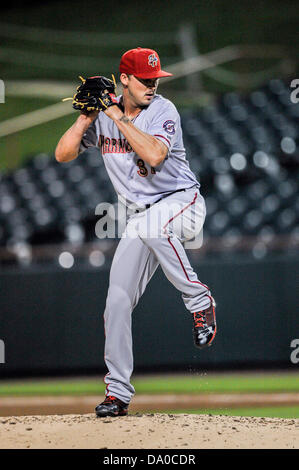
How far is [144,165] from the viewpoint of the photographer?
3590mm

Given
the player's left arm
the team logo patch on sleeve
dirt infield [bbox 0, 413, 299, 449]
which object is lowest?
dirt infield [bbox 0, 413, 299, 449]

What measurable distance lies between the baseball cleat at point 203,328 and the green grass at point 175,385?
2.97m

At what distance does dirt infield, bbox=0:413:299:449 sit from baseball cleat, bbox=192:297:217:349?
401 mm

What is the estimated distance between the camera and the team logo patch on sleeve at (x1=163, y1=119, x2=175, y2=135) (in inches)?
136

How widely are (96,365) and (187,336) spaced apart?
872 mm

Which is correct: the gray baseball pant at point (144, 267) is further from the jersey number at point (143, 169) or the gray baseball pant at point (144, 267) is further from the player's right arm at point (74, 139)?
the player's right arm at point (74, 139)

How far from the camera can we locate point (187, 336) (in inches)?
267

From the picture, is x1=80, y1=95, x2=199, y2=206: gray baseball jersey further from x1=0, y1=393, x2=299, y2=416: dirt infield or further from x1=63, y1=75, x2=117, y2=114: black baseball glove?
x1=0, y1=393, x2=299, y2=416: dirt infield

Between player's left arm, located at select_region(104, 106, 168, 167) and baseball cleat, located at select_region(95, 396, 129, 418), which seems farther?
baseball cleat, located at select_region(95, 396, 129, 418)
